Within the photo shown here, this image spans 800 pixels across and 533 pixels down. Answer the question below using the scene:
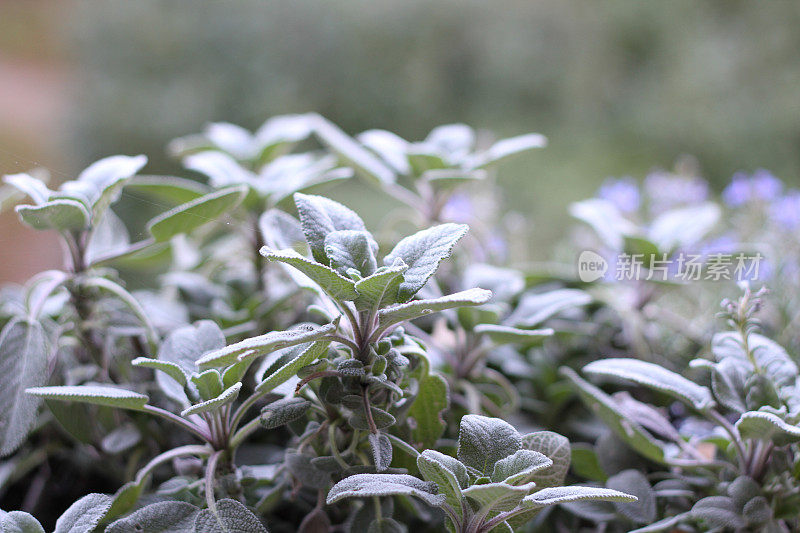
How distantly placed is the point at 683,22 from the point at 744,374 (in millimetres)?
2195

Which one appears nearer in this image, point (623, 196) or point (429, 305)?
point (429, 305)

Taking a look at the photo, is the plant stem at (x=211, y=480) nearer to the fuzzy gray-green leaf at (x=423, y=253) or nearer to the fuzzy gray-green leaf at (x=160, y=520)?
the fuzzy gray-green leaf at (x=160, y=520)

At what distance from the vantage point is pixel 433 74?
2350 millimetres

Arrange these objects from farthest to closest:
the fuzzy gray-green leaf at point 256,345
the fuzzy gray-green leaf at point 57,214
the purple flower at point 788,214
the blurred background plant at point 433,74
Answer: the blurred background plant at point 433,74 < the purple flower at point 788,214 < the fuzzy gray-green leaf at point 57,214 < the fuzzy gray-green leaf at point 256,345

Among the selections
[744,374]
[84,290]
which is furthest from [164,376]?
[744,374]

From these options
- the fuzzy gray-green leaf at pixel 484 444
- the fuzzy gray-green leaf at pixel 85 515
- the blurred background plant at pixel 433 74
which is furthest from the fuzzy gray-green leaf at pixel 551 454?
the blurred background plant at pixel 433 74

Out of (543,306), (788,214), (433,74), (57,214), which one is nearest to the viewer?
(57,214)

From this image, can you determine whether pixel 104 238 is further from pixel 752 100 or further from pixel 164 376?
pixel 752 100

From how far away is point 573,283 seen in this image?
0.67 metres

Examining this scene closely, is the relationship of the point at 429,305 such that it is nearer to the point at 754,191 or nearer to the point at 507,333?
the point at 507,333

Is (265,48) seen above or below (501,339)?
above

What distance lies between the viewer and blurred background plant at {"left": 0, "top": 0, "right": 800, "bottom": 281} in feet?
7.07

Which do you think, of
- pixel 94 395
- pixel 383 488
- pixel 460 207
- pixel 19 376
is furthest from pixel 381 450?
pixel 460 207

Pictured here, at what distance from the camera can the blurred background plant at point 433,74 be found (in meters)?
2.16
